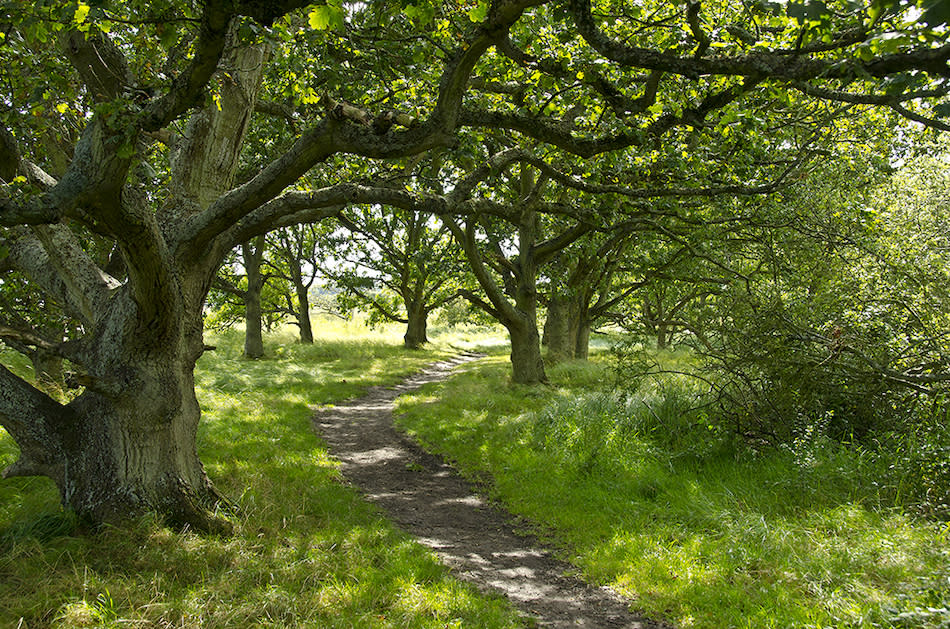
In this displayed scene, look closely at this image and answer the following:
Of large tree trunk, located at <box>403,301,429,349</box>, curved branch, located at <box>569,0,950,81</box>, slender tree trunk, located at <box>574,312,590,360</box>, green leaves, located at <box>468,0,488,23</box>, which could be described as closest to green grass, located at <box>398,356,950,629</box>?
curved branch, located at <box>569,0,950,81</box>

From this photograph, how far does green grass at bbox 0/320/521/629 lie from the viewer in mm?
4242

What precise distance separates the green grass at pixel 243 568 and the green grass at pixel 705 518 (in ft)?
6.22

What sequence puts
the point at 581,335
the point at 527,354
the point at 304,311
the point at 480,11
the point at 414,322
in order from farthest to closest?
1. the point at 414,322
2. the point at 304,311
3. the point at 581,335
4. the point at 527,354
5. the point at 480,11

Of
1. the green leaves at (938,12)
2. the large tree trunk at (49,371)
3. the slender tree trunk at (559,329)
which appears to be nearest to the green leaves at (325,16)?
the green leaves at (938,12)

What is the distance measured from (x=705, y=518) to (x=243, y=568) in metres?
5.11

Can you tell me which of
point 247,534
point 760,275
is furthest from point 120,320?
point 760,275

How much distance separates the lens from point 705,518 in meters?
6.36

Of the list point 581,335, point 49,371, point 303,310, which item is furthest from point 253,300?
point 581,335

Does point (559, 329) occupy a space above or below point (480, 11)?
below

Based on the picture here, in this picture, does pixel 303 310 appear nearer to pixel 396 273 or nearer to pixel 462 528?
pixel 396 273

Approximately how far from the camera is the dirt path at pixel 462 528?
17.1 feet

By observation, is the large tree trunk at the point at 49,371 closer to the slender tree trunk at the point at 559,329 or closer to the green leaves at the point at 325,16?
the green leaves at the point at 325,16

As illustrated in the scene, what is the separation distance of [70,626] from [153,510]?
159 centimetres

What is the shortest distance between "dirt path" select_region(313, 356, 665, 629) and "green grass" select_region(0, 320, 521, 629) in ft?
1.26
